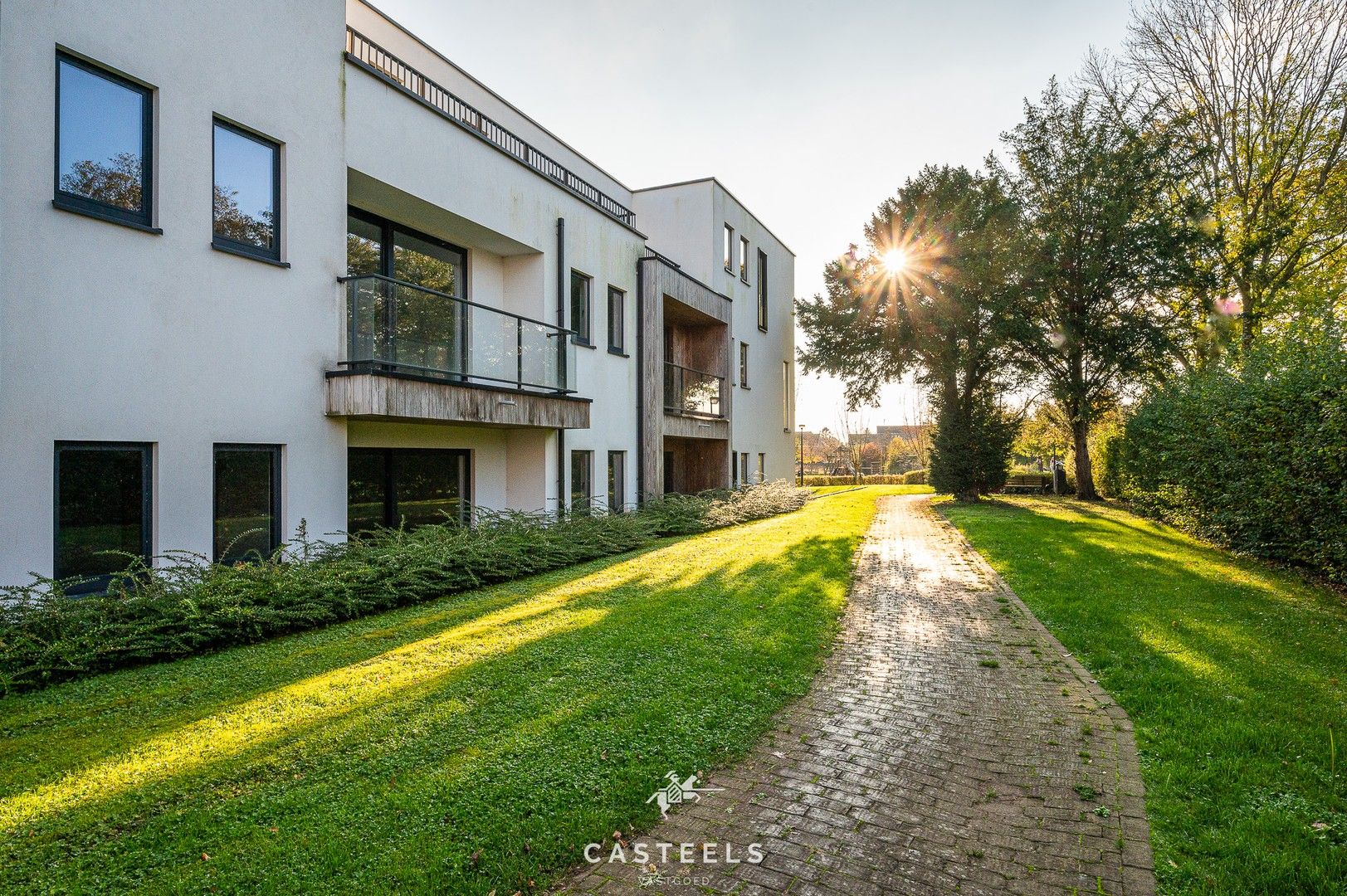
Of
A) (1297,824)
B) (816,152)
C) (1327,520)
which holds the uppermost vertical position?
(816,152)

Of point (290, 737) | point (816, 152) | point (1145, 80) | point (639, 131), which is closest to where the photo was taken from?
point (290, 737)

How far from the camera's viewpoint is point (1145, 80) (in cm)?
2361

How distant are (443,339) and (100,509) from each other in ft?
15.7

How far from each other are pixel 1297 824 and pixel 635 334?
15485 mm

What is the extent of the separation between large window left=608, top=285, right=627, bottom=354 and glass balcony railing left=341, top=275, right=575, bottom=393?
11.5 ft

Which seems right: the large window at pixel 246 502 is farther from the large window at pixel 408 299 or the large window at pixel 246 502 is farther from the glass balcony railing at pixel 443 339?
the large window at pixel 408 299

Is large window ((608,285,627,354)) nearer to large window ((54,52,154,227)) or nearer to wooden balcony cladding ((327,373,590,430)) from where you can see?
wooden balcony cladding ((327,373,590,430))

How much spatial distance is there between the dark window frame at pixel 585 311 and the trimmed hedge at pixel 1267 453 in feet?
39.8

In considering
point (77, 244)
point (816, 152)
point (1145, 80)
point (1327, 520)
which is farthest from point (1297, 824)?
point (1145, 80)

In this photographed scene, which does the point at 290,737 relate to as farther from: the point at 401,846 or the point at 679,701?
the point at 679,701

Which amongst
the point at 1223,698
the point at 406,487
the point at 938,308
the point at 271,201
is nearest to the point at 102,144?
the point at 271,201

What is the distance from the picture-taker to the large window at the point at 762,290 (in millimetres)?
28156

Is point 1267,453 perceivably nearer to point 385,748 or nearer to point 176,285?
point 385,748

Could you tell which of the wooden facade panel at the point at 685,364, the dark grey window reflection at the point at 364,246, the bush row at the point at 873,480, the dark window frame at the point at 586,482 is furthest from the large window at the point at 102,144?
the bush row at the point at 873,480
